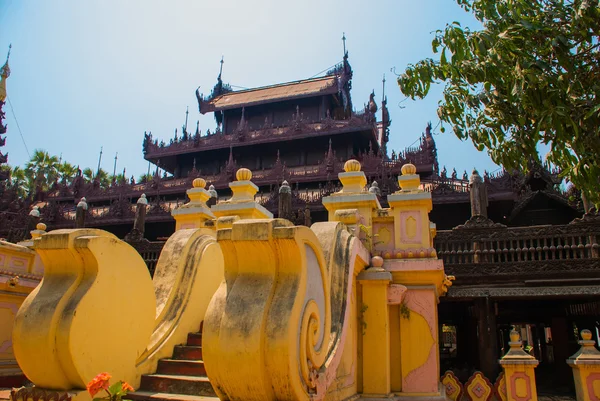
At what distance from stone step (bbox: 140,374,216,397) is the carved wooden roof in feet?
76.8

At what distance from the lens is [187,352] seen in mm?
4797

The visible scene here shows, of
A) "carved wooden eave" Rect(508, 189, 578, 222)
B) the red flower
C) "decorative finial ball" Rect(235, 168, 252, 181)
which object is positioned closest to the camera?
the red flower

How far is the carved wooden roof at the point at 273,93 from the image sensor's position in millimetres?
26688

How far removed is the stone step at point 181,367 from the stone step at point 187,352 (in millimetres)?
184

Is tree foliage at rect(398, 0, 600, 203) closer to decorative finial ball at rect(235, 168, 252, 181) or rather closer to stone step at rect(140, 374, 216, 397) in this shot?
decorative finial ball at rect(235, 168, 252, 181)

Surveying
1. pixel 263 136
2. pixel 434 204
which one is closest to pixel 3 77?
pixel 263 136

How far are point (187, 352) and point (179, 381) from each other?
0.59 m

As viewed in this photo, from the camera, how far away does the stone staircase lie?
400cm

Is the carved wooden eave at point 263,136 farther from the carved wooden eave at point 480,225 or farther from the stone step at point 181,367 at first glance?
the stone step at point 181,367

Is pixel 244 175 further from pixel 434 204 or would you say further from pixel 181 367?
pixel 434 204

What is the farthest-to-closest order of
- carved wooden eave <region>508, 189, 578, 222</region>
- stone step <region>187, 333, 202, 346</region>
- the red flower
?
carved wooden eave <region>508, 189, 578, 222</region> < stone step <region>187, 333, 202, 346</region> < the red flower

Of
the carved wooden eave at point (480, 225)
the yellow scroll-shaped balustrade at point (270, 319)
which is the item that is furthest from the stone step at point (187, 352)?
the carved wooden eave at point (480, 225)

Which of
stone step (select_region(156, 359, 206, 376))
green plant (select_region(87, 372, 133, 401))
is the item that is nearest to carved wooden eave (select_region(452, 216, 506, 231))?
stone step (select_region(156, 359, 206, 376))

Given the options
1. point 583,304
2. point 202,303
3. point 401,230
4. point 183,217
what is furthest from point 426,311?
point 583,304
